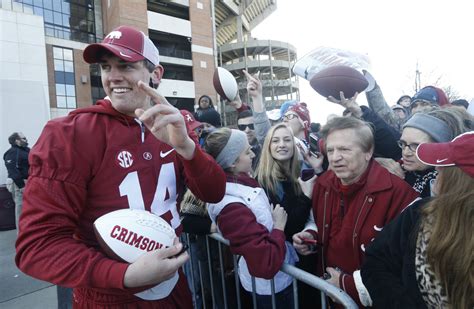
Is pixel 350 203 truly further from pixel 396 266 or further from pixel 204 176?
pixel 204 176

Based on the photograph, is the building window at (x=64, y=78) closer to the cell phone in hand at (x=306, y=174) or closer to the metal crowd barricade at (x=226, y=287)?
the metal crowd barricade at (x=226, y=287)

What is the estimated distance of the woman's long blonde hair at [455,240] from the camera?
1086 mm

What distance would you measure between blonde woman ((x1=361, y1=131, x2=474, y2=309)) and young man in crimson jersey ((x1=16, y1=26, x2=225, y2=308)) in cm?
89

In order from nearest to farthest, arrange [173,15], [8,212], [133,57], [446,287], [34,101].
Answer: [446,287], [133,57], [8,212], [34,101], [173,15]

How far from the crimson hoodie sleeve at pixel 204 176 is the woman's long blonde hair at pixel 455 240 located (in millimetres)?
978

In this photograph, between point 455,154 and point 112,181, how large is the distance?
1.45 m

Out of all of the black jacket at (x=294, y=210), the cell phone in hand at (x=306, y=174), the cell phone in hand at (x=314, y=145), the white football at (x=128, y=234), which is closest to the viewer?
the white football at (x=128, y=234)

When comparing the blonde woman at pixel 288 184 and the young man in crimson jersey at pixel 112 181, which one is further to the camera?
the blonde woman at pixel 288 184

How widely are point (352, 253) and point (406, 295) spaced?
1.82 ft

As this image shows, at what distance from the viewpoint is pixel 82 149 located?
1.32m

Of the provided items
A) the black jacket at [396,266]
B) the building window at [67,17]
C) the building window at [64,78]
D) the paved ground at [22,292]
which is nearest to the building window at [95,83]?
the building window at [64,78]

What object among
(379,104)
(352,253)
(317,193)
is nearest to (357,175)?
(317,193)

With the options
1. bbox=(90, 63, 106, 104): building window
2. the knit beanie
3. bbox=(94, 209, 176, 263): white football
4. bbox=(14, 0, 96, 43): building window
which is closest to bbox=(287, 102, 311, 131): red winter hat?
the knit beanie

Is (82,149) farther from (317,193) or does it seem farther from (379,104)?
(379,104)
